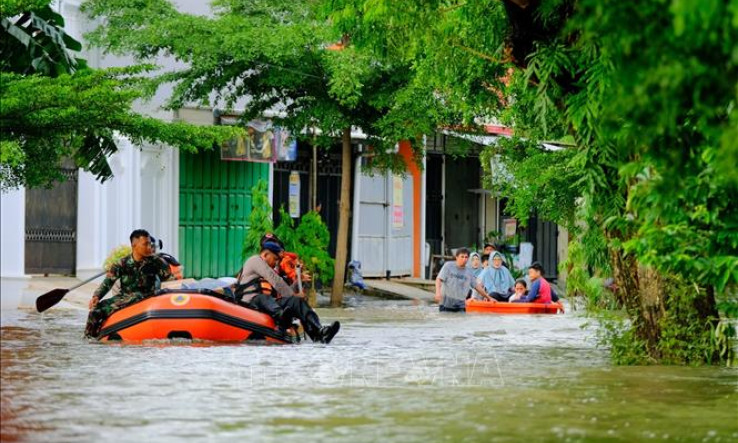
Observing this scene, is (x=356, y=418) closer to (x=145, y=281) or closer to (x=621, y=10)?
(x=621, y=10)

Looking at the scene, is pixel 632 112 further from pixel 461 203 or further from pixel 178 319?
pixel 461 203

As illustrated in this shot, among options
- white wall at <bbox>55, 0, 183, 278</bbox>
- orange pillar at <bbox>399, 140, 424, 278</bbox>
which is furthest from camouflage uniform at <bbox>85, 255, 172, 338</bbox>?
orange pillar at <bbox>399, 140, 424, 278</bbox>

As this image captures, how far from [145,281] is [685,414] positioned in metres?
8.07

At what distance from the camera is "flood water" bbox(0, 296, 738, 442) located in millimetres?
9492

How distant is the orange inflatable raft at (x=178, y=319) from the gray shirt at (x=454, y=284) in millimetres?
8582

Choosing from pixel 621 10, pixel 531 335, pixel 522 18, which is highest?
pixel 522 18

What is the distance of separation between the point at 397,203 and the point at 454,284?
6264 mm

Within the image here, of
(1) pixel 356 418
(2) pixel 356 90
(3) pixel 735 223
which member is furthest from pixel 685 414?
(2) pixel 356 90

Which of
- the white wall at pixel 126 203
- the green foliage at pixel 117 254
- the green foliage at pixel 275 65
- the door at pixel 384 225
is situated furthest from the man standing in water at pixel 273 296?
the door at pixel 384 225

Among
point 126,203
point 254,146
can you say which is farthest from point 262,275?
point 254,146

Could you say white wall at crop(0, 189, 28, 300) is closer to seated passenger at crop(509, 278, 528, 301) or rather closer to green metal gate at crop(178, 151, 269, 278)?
green metal gate at crop(178, 151, 269, 278)

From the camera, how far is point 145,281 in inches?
669

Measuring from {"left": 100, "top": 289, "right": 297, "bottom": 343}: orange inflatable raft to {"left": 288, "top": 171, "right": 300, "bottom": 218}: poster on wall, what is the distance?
11.5 m

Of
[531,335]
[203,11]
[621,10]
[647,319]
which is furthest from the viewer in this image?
[203,11]
